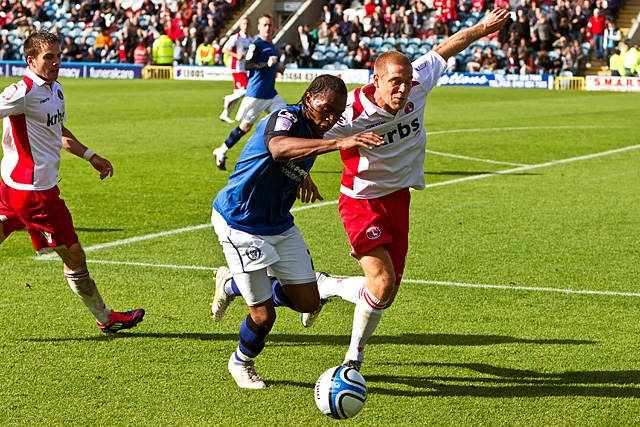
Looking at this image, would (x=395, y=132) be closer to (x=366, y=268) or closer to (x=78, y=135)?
(x=366, y=268)

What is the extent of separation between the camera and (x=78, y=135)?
2002 cm

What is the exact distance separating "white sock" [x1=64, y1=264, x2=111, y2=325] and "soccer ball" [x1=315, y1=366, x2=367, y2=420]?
7.10 feet

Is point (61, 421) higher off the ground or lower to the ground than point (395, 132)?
lower

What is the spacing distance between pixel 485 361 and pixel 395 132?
159cm

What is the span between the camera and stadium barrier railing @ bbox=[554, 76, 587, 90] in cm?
3520

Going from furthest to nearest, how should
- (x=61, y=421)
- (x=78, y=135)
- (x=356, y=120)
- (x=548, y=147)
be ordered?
(x=78, y=135) < (x=548, y=147) < (x=356, y=120) < (x=61, y=421)

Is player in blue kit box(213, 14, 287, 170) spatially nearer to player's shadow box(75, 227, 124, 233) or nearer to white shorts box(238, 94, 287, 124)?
white shorts box(238, 94, 287, 124)

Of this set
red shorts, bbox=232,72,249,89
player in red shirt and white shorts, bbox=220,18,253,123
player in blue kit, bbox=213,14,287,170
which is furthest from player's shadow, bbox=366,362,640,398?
red shorts, bbox=232,72,249,89

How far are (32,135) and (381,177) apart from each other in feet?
8.06

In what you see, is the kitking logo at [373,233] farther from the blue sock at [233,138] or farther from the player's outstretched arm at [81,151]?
the blue sock at [233,138]

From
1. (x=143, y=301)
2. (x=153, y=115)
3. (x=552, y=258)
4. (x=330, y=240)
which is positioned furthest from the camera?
(x=153, y=115)

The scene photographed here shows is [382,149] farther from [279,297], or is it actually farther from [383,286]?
[279,297]

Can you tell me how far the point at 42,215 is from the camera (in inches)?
266

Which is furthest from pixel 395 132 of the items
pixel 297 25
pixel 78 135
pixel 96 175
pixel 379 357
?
pixel 297 25
